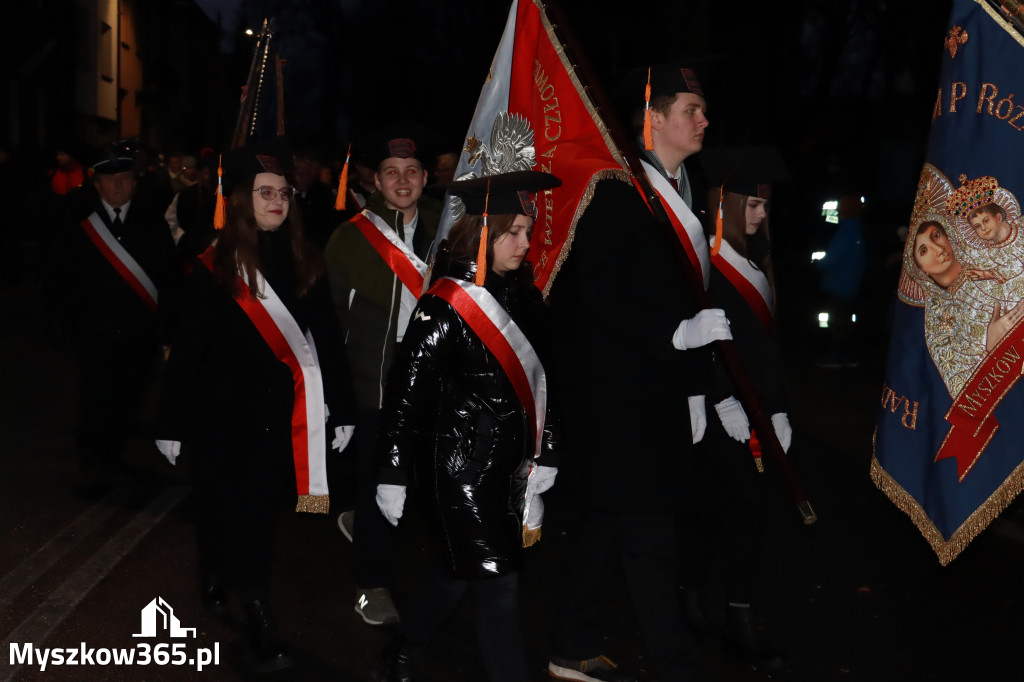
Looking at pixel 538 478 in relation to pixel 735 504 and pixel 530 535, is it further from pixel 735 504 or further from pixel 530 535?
pixel 735 504

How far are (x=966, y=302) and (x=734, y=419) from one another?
95 cm

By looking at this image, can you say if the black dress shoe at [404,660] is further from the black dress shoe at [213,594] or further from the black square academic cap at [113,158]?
the black square academic cap at [113,158]

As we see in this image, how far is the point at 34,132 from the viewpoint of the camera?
108 feet

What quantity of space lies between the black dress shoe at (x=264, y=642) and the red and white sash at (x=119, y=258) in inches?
132

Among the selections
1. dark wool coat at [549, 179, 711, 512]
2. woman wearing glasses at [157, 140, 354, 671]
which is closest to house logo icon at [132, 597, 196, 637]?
woman wearing glasses at [157, 140, 354, 671]

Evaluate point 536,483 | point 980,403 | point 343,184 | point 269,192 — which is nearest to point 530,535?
point 536,483

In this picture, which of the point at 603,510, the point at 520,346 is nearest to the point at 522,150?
the point at 520,346

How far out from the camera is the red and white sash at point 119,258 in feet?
24.5

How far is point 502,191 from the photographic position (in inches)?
152

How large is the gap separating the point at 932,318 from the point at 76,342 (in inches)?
208

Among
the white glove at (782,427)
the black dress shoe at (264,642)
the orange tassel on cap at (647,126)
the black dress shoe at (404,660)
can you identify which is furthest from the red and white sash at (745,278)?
the black dress shoe at (264,642)

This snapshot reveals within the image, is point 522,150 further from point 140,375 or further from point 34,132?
point 34,132

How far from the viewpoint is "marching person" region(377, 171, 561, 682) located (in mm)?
3818

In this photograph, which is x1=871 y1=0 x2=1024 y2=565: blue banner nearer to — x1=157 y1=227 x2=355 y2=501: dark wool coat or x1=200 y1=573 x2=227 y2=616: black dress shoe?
x1=157 y1=227 x2=355 y2=501: dark wool coat
